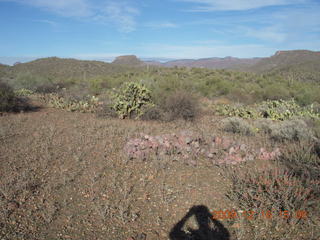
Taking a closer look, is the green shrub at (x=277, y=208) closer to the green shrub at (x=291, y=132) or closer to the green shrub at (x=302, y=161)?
the green shrub at (x=302, y=161)

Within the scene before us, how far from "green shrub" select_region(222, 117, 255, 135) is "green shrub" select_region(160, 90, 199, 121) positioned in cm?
164

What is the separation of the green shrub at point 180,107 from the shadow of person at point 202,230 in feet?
18.4

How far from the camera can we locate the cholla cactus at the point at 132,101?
8914 millimetres

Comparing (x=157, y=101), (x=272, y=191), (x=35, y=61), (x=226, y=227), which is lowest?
(x=226, y=227)

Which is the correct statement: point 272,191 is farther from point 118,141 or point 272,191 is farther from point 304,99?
point 304,99

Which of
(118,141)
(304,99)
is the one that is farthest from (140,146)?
(304,99)

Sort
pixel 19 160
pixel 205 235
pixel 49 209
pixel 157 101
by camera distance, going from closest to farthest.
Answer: pixel 205 235 → pixel 49 209 → pixel 19 160 → pixel 157 101

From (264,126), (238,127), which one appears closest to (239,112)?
(264,126)

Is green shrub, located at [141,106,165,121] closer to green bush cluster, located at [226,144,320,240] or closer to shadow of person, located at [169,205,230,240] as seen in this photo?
green bush cluster, located at [226,144,320,240]

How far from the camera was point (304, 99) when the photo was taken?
1411 centimetres

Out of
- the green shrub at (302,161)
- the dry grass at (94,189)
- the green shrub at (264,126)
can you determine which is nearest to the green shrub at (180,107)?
the green shrub at (264,126)

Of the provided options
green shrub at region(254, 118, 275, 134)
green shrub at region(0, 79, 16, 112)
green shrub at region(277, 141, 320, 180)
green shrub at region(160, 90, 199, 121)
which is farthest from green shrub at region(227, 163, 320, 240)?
green shrub at region(0, 79, 16, 112)

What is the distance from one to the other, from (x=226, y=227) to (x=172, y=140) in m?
2.56

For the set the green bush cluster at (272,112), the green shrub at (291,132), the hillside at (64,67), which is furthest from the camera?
the hillside at (64,67)
